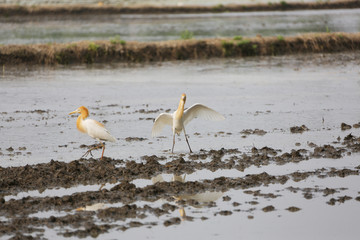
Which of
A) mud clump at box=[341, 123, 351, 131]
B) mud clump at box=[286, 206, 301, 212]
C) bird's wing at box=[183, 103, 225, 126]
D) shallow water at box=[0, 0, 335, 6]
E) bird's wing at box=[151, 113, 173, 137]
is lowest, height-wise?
mud clump at box=[286, 206, 301, 212]

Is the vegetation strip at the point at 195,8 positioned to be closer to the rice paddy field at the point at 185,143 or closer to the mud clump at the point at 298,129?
the rice paddy field at the point at 185,143

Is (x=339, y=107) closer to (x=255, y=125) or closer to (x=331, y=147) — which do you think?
(x=255, y=125)

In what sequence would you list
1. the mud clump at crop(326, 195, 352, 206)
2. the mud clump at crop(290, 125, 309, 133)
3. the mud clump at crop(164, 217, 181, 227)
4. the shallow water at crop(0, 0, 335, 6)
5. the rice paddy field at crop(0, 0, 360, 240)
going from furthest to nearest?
the shallow water at crop(0, 0, 335, 6)
the mud clump at crop(290, 125, 309, 133)
the mud clump at crop(326, 195, 352, 206)
the rice paddy field at crop(0, 0, 360, 240)
the mud clump at crop(164, 217, 181, 227)

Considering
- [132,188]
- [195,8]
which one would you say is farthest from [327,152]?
[195,8]

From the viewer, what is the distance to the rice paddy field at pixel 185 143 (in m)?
8.36

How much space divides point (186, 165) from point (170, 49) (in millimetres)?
16982

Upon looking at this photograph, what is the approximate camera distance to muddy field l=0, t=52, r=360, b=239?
323 inches

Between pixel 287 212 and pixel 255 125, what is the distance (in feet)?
21.4

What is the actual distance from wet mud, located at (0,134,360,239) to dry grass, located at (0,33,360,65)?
50.8ft

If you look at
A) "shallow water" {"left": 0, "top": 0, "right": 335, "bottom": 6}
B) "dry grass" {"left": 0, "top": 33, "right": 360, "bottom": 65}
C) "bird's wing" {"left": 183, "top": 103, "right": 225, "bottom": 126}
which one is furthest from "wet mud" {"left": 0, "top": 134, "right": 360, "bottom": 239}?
"shallow water" {"left": 0, "top": 0, "right": 335, "bottom": 6}

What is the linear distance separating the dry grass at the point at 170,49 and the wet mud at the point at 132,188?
15.5 metres

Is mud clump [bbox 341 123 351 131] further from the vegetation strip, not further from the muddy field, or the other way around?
the vegetation strip

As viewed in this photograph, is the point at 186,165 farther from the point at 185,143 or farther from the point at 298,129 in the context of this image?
the point at 298,129

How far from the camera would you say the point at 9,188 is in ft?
31.9
